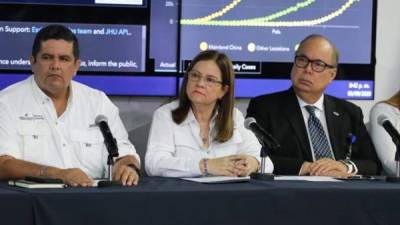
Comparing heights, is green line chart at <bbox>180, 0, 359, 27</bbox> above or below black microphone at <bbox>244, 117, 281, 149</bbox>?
above

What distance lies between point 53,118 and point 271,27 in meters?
1.67

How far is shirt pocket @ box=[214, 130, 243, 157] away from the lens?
3963mm

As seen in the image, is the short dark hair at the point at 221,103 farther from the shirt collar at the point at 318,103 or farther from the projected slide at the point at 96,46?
the projected slide at the point at 96,46

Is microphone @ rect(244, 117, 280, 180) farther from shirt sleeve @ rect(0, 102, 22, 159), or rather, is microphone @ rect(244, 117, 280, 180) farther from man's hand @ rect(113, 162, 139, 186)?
shirt sleeve @ rect(0, 102, 22, 159)

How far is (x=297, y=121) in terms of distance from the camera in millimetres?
4309

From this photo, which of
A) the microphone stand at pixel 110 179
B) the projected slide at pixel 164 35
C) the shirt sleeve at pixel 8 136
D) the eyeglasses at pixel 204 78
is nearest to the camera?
the microphone stand at pixel 110 179

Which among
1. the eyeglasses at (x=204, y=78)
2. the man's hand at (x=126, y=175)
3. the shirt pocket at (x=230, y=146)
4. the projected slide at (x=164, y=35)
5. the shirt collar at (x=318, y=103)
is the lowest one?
the man's hand at (x=126, y=175)

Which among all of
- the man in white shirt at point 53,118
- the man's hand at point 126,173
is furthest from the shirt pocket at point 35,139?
the man's hand at point 126,173

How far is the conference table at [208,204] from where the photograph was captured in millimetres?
2750

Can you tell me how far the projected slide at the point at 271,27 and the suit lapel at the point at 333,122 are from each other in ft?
1.88

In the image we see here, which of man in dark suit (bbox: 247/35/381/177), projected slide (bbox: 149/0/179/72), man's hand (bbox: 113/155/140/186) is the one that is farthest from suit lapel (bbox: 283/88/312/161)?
man's hand (bbox: 113/155/140/186)

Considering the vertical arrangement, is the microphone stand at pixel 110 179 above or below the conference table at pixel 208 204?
above

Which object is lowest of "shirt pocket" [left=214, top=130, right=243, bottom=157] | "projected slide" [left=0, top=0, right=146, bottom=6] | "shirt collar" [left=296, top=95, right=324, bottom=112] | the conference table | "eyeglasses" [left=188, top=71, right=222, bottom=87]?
the conference table

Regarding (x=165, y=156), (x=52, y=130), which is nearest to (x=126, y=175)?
(x=165, y=156)
